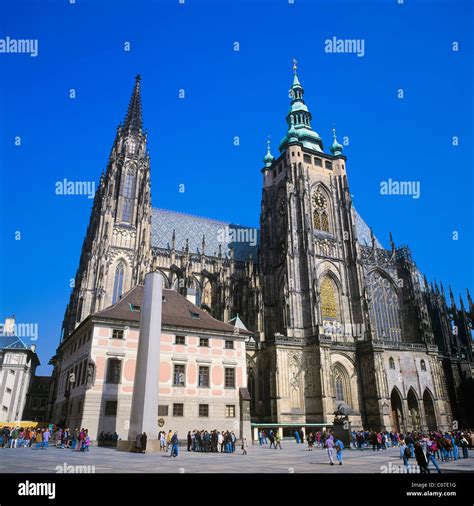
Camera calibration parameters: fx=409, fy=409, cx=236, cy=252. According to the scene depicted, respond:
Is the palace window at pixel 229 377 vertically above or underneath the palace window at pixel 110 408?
above

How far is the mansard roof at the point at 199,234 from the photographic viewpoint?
59812 mm

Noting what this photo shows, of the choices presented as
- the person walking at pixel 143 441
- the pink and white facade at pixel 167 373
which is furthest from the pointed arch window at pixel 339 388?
the person walking at pixel 143 441

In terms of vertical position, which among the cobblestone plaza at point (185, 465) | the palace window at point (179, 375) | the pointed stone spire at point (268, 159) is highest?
the pointed stone spire at point (268, 159)

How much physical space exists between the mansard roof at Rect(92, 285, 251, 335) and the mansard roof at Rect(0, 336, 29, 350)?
136 ft

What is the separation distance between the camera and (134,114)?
6084 centimetres

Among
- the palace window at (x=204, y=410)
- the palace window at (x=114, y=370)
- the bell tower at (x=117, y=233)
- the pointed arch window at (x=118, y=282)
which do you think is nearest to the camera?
the palace window at (x=114, y=370)

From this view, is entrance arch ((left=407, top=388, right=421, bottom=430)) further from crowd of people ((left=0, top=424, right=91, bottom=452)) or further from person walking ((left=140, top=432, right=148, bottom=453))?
crowd of people ((left=0, top=424, right=91, bottom=452))

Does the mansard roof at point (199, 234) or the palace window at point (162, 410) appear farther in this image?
the mansard roof at point (199, 234)

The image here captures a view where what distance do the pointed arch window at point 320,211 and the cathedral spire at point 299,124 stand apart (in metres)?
6.89

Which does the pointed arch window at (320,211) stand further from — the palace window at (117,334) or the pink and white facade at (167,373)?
the palace window at (117,334)

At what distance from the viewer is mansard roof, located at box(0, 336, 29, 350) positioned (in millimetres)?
63844

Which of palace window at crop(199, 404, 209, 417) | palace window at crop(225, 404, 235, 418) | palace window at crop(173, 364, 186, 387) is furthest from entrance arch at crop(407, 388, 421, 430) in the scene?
palace window at crop(173, 364, 186, 387)

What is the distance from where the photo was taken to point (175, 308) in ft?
111
